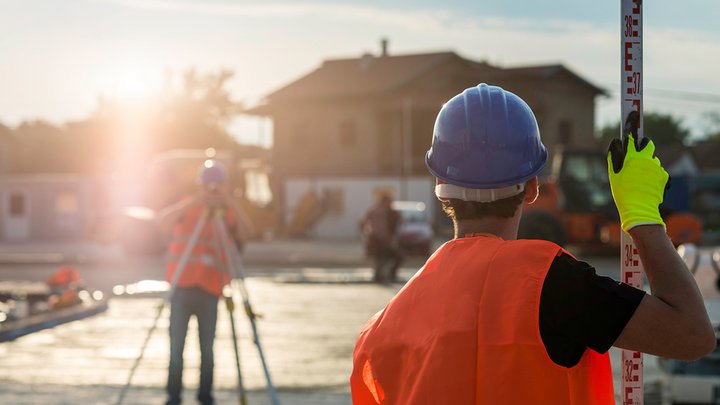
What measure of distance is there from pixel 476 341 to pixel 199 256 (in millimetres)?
6633

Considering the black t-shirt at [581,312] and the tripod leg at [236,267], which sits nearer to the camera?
Result: the black t-shirt at [581,312]

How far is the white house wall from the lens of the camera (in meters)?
48.6

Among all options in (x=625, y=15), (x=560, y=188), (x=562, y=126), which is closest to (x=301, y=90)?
(x=562, y=126)

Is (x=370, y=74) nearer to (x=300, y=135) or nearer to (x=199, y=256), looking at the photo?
(x=300, y=135)

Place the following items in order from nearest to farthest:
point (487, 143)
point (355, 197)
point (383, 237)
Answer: point (487, 143), point (383, 237), point (355, 197)

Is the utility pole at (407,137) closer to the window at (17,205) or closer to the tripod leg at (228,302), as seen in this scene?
the window at (17,205)

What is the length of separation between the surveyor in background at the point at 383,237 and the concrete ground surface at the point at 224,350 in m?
0.51

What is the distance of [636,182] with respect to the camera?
272 centimetres

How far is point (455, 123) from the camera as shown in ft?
9.46

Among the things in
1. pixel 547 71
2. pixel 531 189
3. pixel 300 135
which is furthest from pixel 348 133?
pixel 531 189

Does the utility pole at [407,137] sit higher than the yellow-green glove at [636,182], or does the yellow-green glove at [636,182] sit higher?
the yellow-green glove at [636,182]

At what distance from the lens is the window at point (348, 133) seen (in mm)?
53781

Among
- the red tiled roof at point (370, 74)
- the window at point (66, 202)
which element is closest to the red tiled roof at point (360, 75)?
the red tiled roof at point (370, 74)

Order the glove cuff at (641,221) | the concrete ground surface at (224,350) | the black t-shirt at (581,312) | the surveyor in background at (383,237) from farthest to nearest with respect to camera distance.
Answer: the surveyor in background at (383,237), the concrete ground surface at (224,350), the glove cuff at (641,221), the black t-shirt at (581,312)
